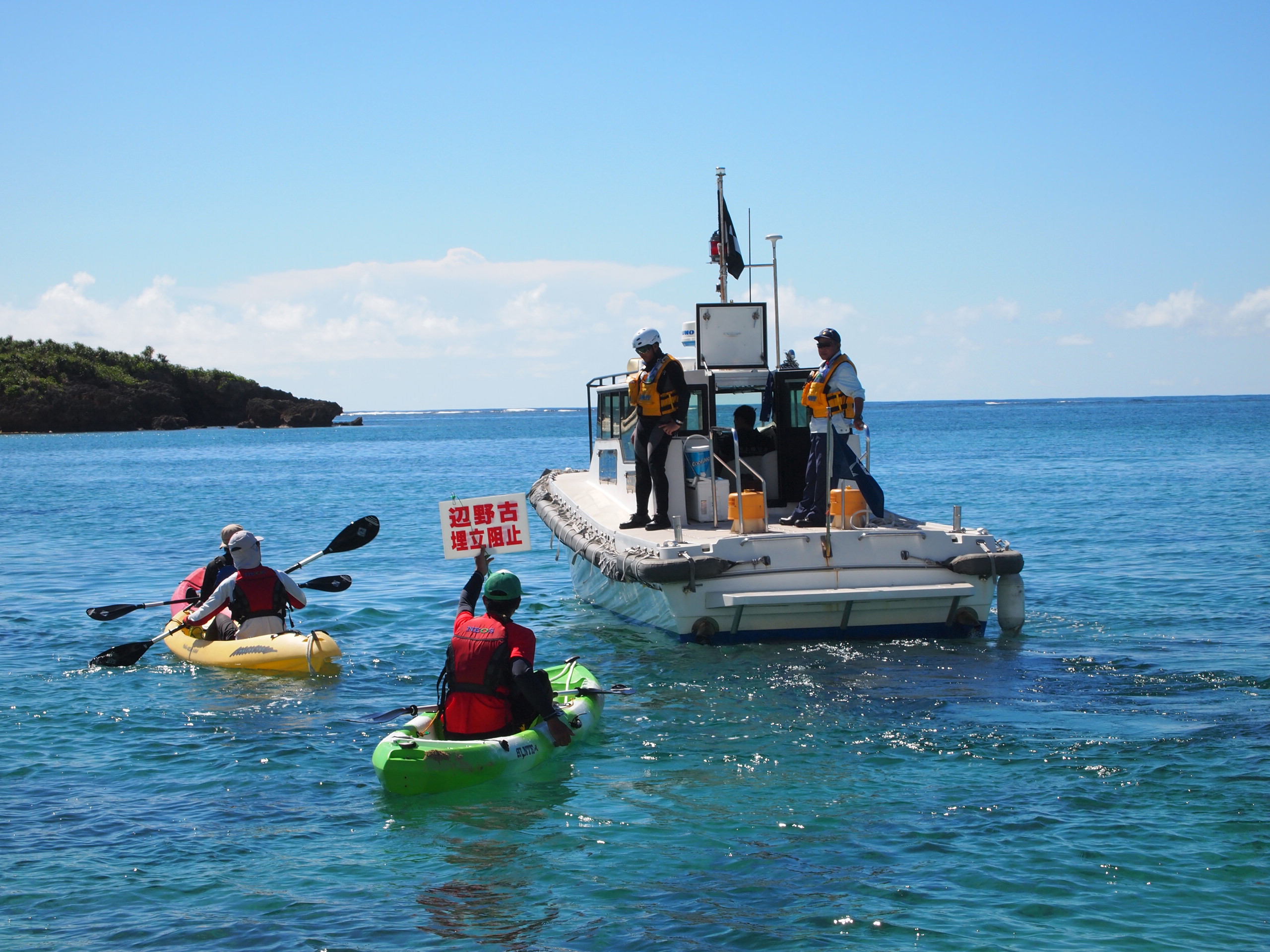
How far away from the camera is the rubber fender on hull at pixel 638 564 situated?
11.3 meters

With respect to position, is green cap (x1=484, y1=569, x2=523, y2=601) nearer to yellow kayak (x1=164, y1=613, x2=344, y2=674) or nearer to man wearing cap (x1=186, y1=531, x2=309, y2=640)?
yellow kayak (x1=164, y1=613, x2=344, y2=674)

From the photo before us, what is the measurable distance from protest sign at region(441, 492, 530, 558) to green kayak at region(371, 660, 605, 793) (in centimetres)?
181

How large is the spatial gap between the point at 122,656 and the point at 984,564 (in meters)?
9.14

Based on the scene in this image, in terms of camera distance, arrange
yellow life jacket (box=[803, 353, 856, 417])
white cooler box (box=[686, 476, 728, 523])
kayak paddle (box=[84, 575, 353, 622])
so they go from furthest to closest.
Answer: white cooler box (box=[686, 476, 728, 523]), kayak paddle (box=[84, 575, 353, 622]), yellow life jacket (box=[803, 353, 856, 417])

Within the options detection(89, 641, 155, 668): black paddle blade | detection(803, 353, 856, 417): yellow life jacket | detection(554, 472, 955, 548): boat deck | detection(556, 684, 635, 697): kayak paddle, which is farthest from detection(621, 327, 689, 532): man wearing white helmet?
detection(89, 641, 155, 668): black paddle blade

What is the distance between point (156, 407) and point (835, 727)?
117 meters

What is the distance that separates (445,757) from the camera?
7.87 metres

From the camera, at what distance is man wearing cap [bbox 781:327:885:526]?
12203mm

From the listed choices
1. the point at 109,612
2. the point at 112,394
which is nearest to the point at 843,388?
the point at 109,612

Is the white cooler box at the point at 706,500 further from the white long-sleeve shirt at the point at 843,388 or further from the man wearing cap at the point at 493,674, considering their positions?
the man wearing cap at the point at 493,674

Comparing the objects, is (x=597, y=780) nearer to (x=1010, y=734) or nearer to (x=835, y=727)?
(x=835, y=727)

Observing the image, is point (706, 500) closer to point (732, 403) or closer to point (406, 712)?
point (732, 403)

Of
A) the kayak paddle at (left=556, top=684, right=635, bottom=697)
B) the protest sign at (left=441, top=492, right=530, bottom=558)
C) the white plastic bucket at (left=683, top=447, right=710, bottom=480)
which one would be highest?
the white plastic bucket at (left=683, top=447, right=710, bottom=480)

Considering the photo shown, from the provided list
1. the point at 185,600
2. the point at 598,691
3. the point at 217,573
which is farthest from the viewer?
the point at 185,600
